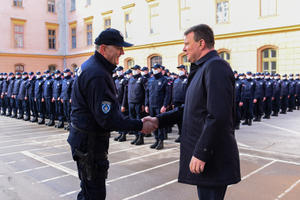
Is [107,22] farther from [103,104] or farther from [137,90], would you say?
[103,104]

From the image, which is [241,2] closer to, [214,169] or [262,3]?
[262,3]

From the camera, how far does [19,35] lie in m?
28.3

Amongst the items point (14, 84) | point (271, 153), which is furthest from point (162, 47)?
point (271, 153)

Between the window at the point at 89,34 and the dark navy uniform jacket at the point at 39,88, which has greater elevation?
the window at the point at 89,34

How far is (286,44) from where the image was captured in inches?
614

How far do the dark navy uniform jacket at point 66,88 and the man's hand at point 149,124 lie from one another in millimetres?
7722

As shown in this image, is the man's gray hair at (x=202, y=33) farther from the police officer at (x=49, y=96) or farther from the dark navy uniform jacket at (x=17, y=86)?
the dark navy uniform jacket at (x=17, y=86)

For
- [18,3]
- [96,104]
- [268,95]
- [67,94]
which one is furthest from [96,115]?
[18,3]

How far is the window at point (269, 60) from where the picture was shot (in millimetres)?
16188

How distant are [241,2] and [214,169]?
1667 cm

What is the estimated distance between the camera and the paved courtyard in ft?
13.8

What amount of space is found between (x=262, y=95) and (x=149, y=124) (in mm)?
10446

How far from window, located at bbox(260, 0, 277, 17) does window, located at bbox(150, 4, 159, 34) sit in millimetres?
7757

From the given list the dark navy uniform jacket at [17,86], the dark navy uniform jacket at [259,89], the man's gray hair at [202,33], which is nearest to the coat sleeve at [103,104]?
the man's gray hair at [202,33]
